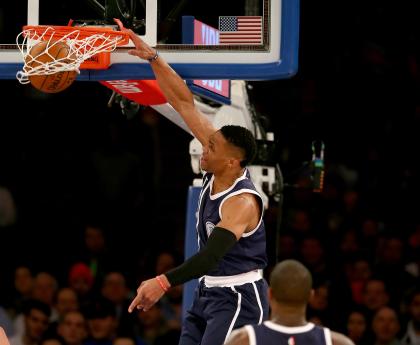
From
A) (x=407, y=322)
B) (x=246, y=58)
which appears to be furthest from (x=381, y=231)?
(x=246, y=58)

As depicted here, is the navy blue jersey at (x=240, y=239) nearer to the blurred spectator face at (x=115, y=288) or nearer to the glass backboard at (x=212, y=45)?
the glass backboard at (x=212, y=45)

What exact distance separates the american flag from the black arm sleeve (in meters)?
1.29

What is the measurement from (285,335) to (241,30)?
8.03 feet

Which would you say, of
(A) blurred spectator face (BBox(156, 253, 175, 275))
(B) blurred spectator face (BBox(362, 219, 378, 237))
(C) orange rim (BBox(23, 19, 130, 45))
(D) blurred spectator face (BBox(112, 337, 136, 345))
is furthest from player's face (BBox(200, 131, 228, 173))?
(B) blurred spectator face (BBox(362, 219, 378, 237))

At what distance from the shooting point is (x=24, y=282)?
10.4 m

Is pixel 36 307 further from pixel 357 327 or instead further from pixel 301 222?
pixel 301 222

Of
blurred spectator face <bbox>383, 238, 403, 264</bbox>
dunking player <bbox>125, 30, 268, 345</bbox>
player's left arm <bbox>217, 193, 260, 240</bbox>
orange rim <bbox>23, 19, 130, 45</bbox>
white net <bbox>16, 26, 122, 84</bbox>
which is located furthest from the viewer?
blurred spectator face <bbox>383, 238, 403, 264</bbox>

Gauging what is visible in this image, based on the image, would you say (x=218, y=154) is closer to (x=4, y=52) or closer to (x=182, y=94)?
(x=182, y=94)

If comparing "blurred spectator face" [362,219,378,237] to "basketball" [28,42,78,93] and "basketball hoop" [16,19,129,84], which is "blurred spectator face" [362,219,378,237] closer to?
"basketball hoop" [16,19,129,84]

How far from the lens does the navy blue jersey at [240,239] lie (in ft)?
19.2

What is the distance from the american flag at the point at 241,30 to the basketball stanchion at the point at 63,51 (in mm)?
592

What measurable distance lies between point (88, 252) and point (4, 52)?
491cm

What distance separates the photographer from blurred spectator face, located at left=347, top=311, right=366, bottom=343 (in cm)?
947

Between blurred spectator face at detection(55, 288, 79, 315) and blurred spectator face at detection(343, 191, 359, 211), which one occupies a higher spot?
blurred spectator face at detection(343, 191, 359, 211)
